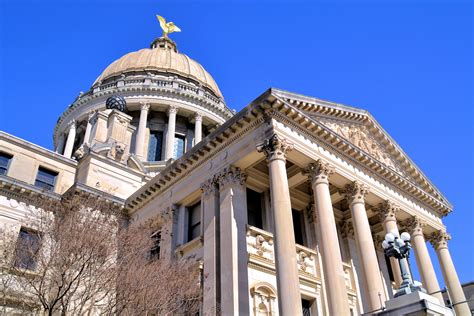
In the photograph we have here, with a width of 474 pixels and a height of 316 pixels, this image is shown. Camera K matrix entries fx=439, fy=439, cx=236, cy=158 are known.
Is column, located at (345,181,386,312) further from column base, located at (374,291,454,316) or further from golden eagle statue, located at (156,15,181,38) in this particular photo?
golden eagle statue, located at (156,15,181,38)

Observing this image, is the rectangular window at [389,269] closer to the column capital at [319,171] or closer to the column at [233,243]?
the column capital at [319,171]

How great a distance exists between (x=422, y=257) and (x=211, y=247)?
12.6 meters

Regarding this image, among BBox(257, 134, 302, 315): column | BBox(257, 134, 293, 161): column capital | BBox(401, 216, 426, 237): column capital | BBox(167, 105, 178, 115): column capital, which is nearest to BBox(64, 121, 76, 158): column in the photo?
BBox(167, 105, 178, 115): column capital

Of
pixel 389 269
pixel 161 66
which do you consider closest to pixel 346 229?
pixel 389 269

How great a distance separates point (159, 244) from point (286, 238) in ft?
29.7

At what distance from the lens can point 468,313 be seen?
2264 cm

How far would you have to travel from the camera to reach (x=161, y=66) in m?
52.7

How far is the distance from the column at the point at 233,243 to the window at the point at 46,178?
12166 millimetres

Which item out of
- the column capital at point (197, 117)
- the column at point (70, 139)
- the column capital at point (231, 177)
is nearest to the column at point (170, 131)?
the column capital at point (197, 117)

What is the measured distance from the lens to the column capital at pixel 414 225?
996 inches

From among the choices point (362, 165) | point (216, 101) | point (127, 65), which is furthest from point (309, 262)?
point (127, 65)

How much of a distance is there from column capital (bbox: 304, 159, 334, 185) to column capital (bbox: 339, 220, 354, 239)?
21.1 ft

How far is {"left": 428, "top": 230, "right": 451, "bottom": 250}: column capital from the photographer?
1061 inches

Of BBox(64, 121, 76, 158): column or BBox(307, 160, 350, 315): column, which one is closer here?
BBox(307, 160, 350, 315): column
